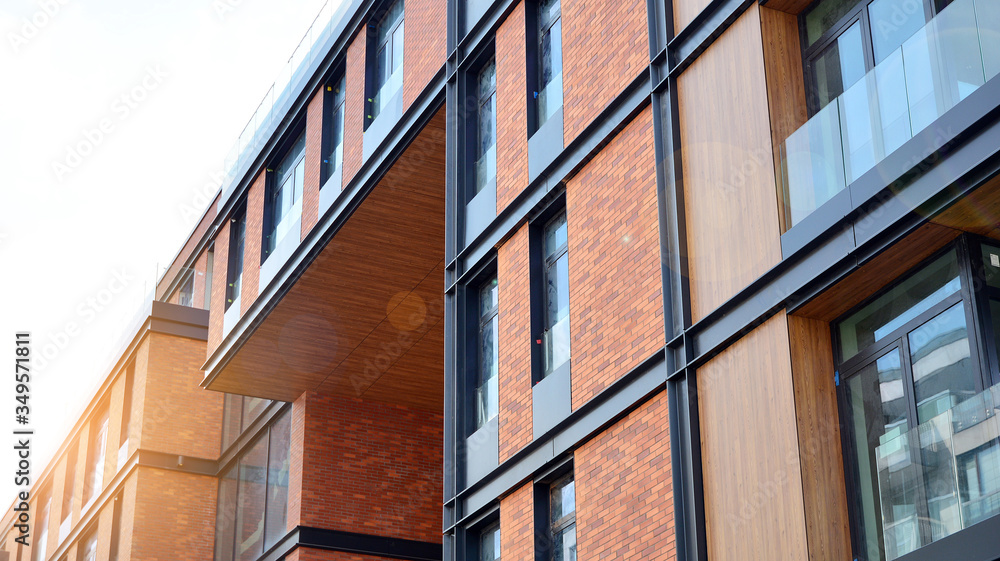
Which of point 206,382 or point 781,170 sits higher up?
point 206,382

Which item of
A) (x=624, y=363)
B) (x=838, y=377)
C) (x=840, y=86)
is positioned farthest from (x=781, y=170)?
(x=624, y=363)

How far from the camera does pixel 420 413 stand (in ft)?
95.3

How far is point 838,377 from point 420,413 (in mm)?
18331

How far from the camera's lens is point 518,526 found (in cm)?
1584

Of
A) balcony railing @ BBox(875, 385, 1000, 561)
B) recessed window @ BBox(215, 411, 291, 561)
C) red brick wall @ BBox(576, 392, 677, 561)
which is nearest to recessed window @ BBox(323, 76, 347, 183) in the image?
recessed window @ BBox(215, 411, 291, 561)

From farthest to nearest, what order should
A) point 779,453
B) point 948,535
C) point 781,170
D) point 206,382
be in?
point 206,382
point 781,170
point 779,453
point 948,535

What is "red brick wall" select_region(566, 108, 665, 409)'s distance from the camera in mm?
13914

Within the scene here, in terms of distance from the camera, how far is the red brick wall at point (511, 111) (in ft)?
57.6

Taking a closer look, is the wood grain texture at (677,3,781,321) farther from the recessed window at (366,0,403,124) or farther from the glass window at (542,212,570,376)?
the recessed window at (366,0,403,124)

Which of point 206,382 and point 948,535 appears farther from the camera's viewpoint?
point 206,382

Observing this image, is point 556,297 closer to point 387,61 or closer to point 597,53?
point 597,53

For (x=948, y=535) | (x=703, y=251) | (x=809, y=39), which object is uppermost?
(x=809, y=39)

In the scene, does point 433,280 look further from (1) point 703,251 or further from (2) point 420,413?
(1) point 703,251

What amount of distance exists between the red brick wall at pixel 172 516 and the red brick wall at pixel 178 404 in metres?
0.81
